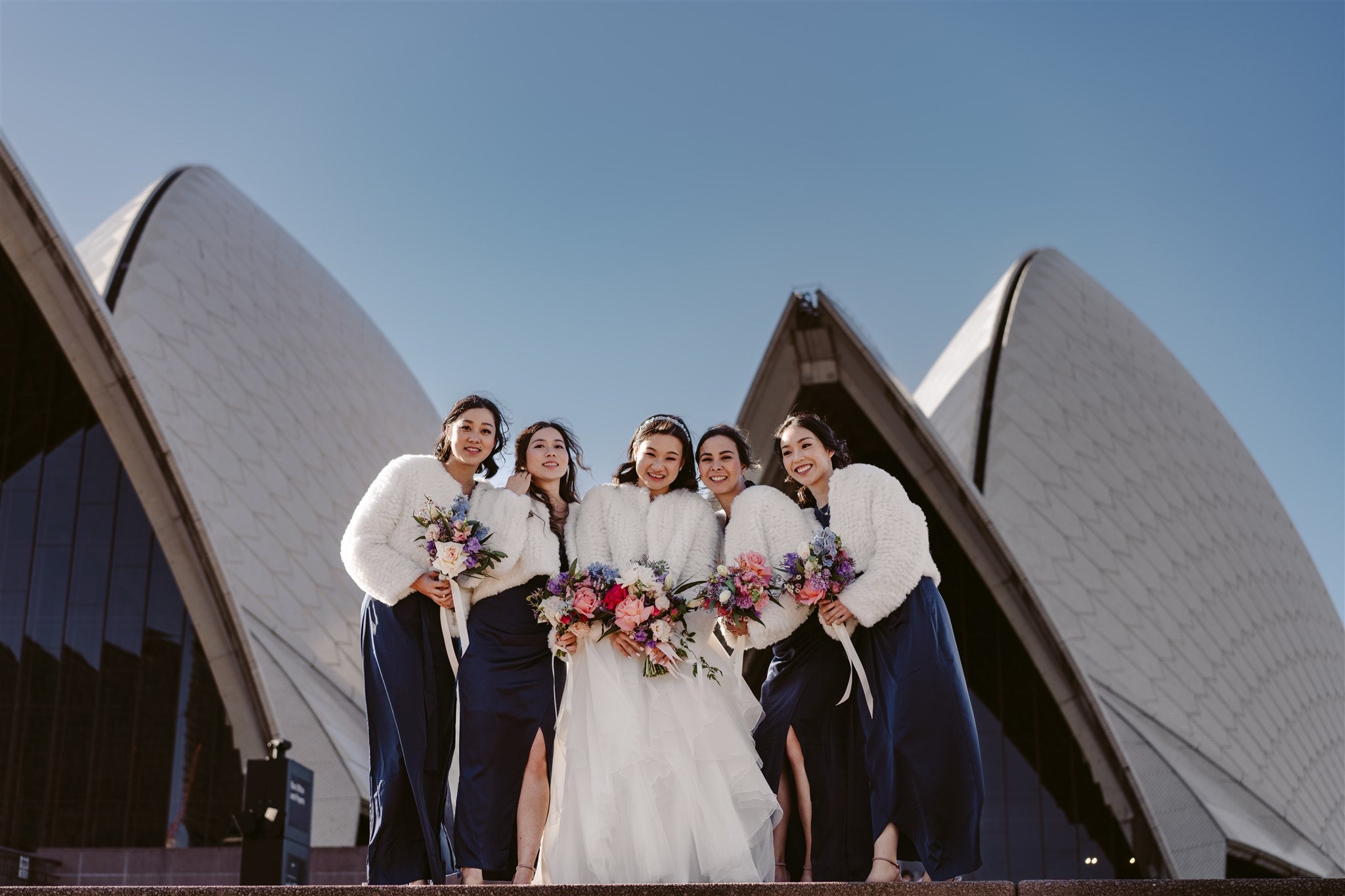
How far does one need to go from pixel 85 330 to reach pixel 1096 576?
10954 millimetres

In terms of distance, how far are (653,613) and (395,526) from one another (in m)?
0.97

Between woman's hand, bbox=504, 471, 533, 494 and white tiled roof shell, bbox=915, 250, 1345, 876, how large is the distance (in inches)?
388

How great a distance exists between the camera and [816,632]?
4.68 metres

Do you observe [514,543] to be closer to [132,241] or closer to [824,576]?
[824,576]

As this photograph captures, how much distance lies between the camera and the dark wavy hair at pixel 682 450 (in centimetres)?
483

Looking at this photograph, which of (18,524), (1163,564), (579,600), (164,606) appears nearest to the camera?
(579,600)

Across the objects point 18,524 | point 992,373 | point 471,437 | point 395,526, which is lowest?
point 395,526

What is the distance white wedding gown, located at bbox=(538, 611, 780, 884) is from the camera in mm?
4125

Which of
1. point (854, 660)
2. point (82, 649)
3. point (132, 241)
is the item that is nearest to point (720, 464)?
point (854, 660)

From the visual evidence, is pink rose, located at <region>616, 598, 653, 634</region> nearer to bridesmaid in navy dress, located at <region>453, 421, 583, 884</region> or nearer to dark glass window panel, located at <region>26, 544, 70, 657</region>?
bridesmaid in navy dress, located at <region>453, 421, 583, 884</region>

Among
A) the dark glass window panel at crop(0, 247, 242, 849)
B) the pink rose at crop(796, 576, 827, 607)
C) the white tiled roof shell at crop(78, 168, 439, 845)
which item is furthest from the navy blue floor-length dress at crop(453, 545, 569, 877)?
the dark glass window panel at crop(0, 247, 242, 849)

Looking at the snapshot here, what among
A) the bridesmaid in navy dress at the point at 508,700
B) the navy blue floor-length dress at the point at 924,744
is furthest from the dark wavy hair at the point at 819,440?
the bridesmaid in navy dress at the point at 508,700

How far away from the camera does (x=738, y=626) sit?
14.6 ft

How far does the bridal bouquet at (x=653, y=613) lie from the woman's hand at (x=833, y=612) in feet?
1.32
